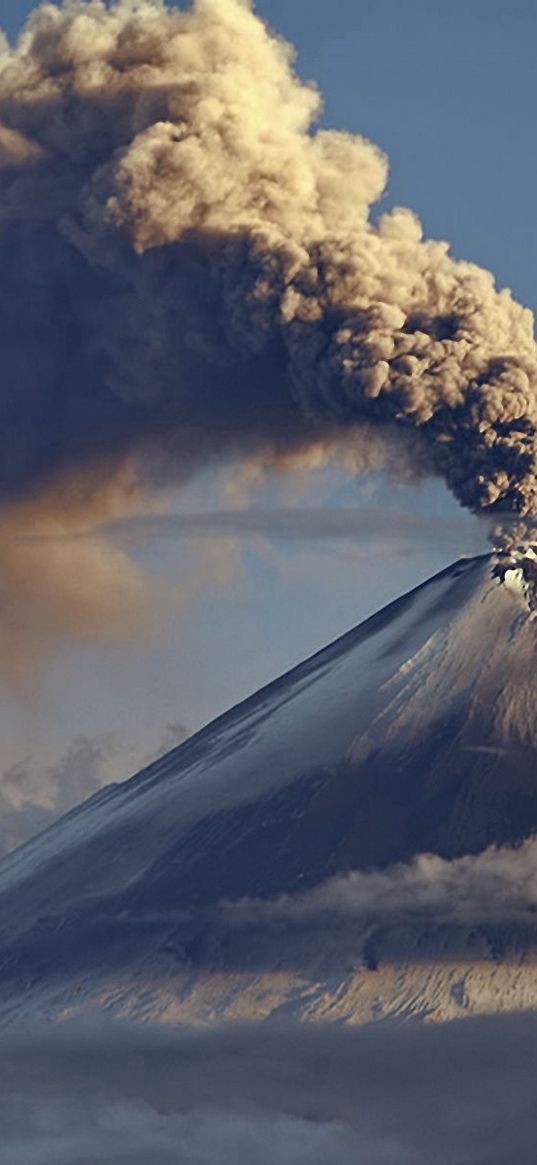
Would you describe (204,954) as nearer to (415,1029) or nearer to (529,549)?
(415,1029)

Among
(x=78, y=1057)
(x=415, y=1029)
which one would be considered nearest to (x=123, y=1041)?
(x=78, y=1057)

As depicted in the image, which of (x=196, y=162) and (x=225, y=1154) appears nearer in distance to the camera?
(x=225, y=1154)

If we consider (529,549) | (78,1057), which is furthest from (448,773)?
(78,1057)

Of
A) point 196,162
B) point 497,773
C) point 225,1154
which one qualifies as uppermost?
point 196,162

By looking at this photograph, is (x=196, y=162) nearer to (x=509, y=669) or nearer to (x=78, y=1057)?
(x=509, y=669)

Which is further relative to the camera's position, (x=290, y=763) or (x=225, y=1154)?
(x=290, y=763)

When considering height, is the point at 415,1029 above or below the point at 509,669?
below
